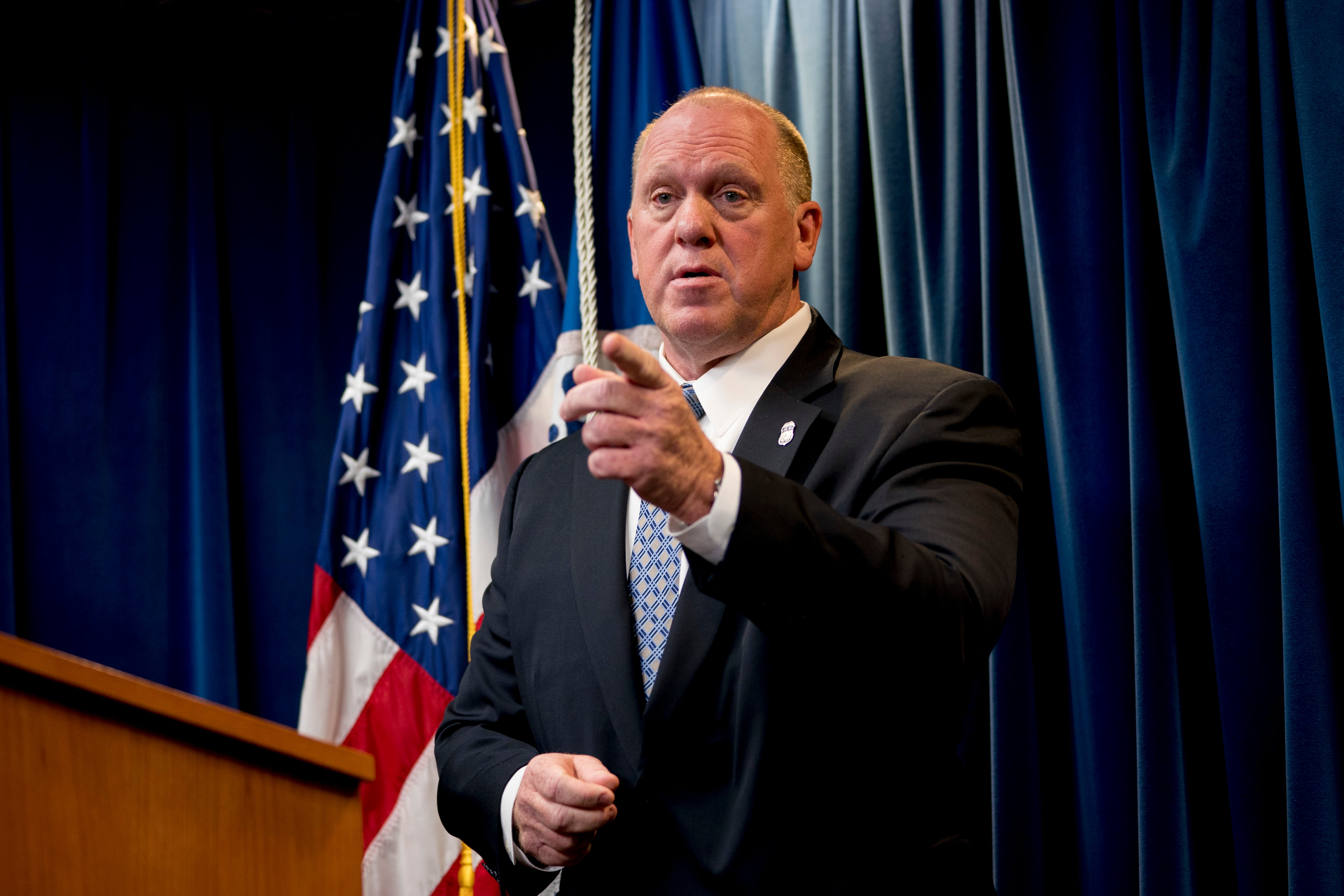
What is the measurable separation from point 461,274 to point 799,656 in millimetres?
1588

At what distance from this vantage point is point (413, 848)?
233 cm

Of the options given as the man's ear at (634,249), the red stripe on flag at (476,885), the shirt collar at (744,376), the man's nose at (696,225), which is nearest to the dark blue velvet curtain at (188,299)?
the red stripe on flag at (476,885)

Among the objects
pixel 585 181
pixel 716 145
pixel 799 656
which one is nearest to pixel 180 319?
pixel 585 181

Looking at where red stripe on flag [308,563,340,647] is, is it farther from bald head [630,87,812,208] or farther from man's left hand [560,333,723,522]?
man's left hand [560,333,723,522]

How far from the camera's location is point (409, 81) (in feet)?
8.82

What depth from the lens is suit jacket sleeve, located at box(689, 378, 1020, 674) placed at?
90 cm

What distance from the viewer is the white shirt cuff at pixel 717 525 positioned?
896 mm

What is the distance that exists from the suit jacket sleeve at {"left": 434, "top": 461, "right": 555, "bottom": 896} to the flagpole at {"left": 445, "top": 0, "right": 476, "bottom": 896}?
2.46 feet

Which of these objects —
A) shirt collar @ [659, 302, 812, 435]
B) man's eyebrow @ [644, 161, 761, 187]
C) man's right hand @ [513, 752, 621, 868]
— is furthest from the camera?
man's eyebrow @ [644, 161, 761, 187]

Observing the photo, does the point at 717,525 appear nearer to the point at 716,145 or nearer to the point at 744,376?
the point at 744,376

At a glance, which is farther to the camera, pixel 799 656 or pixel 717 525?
pixel 799 656

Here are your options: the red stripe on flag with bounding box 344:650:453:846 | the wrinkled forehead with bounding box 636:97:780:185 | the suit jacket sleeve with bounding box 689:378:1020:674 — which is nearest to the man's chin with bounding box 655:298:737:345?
the wrinkled forehead with bounding box 636:97:780:185

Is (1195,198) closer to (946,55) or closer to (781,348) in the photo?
(946,55)

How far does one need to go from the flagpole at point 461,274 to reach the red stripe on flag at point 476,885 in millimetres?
10
